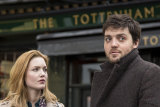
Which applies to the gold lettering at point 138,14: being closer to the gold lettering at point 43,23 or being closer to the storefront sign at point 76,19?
the storefront sign at point 76,19

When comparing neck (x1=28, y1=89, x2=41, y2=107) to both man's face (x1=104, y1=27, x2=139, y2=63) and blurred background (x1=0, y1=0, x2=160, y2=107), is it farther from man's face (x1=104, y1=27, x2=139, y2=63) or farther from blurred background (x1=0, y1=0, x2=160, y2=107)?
blurred background (x1=0, y1=0, x2=160, y2=107)

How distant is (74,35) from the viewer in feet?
30.2

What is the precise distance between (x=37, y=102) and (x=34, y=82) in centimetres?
24

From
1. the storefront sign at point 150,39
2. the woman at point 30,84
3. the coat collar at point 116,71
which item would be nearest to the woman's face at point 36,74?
the woman at point 30,84

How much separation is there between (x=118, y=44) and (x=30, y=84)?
144cm

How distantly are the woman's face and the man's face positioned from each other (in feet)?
3.99

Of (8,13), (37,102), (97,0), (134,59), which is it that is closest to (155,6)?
(97,0)

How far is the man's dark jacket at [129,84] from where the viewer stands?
221cm

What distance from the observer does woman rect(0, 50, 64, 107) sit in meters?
3.49

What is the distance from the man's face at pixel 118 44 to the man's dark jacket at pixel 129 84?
0.12 ft

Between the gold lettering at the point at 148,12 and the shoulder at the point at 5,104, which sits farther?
the gold lettering at the point at 148,12

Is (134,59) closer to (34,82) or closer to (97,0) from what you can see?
(34,82)

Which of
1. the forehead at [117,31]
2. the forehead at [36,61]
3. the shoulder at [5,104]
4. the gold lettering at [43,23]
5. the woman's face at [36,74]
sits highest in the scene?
the gold lettering at [43,23]

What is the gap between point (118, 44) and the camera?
237cm
